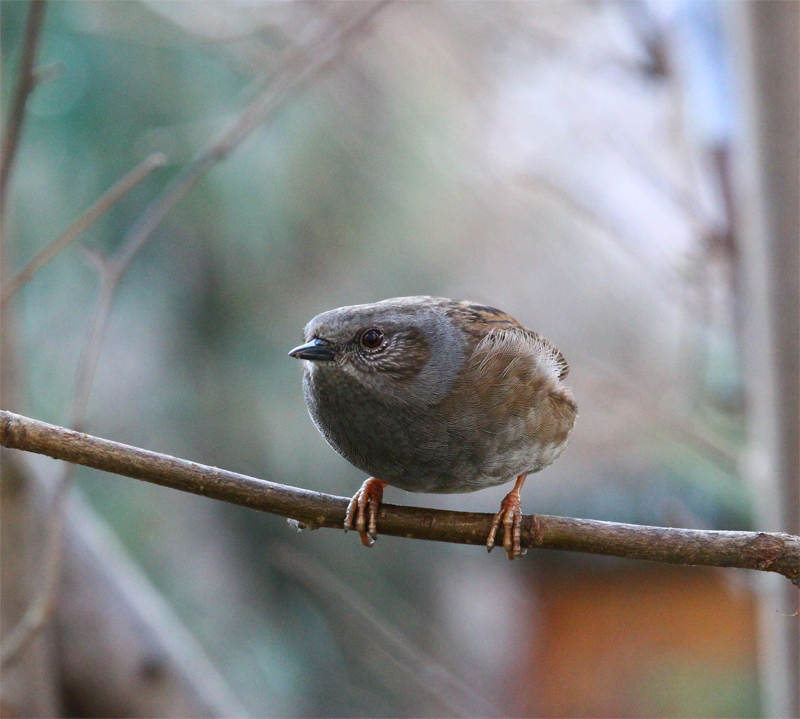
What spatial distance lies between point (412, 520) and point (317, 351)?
61 cm

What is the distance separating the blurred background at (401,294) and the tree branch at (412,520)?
121 cm

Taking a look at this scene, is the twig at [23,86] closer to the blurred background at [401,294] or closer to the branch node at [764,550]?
the blurred background at [401,294]

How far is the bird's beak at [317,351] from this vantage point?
2.45 metres

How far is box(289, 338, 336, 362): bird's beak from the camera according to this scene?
8.02ft

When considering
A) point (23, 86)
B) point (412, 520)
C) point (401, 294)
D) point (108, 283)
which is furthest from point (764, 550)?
point (401, 294)

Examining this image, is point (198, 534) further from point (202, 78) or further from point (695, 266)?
point (695, 266)

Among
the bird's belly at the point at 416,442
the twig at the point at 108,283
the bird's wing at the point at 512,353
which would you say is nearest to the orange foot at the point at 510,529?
the bird's belly at the point at 416,442

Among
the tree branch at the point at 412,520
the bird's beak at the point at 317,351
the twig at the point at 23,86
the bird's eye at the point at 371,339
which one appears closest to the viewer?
the tree branch at the point at 412,520

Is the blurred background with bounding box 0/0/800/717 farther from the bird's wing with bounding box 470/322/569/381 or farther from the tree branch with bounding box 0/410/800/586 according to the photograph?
the tree branch with bounding box 0/410/800/586

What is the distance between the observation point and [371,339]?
2611 millimetres

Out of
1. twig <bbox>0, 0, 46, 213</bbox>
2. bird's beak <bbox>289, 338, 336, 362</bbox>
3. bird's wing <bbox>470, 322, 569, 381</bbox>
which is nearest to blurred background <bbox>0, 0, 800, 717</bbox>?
twig <bbox>0, 0, 46, 213</bbox>

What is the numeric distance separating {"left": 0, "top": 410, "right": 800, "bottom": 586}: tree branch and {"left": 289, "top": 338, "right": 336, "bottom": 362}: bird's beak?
45cm

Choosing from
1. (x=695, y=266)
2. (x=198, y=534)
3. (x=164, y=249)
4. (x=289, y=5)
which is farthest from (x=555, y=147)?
(x=198, y=534)

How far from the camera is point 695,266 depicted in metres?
4.75
